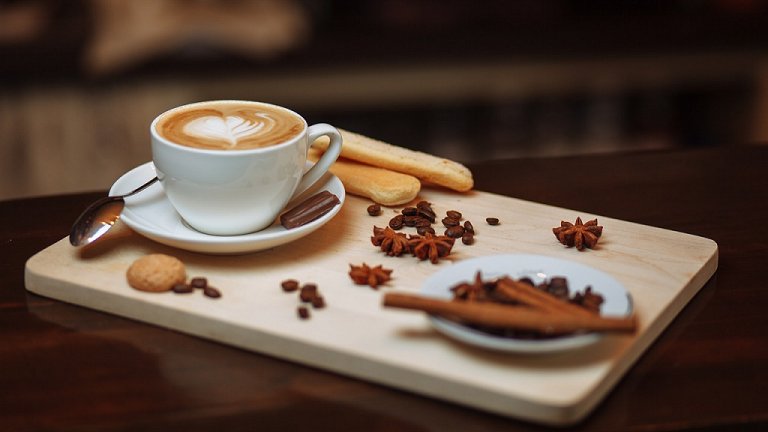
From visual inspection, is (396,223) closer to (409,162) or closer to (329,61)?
(409,162)

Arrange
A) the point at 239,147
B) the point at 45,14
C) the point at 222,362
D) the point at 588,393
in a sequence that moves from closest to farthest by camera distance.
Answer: the point at 588,393 → the point at 222,362 → the point at 239,147 → the point at 45,14

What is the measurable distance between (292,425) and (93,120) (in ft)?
6.87

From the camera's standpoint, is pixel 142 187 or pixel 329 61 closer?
pixel 142 187

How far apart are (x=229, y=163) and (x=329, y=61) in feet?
5.36

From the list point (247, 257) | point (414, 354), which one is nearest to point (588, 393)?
point (414, 354)

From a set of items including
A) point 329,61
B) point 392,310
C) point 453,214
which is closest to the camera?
point 392,310

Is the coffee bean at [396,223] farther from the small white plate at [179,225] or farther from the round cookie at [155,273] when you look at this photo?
the round cookie at [155,273]

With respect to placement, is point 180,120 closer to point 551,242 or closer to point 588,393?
point 551,242

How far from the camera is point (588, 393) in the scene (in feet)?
3.22

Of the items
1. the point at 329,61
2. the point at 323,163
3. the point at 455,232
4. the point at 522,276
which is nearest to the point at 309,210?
the point at 323,163

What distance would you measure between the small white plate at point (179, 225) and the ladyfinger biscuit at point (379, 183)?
2.0 inches

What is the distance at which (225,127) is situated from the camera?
132 cm

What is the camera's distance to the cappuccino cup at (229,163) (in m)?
1.25

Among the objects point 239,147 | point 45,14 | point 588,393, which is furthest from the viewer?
point 45,14
